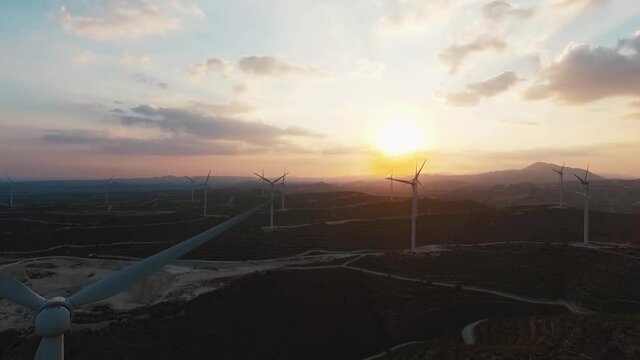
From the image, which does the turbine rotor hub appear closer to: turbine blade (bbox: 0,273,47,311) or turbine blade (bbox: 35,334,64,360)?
turbine blade (bbox: 35,334,64,360)

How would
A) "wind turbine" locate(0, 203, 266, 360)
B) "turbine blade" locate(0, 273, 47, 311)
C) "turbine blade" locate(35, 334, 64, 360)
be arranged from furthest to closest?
"turbine blade" locate(0, 273, 47, 311) → "turbine blade" locate(35, 334, 64, 360) → "wind turbine" locate(0, 203, 266, 360)

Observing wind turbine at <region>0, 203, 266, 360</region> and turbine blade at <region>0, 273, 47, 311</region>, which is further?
turbine blade at <region>0, 273, 47, 311</region>

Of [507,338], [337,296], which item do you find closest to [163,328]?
[337,296]

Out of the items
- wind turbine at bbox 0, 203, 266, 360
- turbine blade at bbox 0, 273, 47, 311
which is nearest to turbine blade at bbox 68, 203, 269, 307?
wind turbine at bbox 0, 203, 266, 360

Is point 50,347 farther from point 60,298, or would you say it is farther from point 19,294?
point 19,294

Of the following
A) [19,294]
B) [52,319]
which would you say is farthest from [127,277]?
[52,319]

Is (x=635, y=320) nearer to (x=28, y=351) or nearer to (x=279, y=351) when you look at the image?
(x=279, y=351)

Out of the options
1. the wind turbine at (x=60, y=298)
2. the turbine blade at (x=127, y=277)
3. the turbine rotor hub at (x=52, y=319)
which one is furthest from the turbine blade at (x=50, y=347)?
the turbine blade at (x=127, y=277)

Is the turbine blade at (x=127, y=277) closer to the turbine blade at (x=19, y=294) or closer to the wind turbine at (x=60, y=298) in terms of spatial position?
the wind turbine at (x=60, y=298)

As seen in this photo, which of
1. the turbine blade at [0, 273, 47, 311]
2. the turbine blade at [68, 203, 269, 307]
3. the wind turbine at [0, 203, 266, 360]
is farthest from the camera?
the turbine blade at [68, 203, 269, 307]
